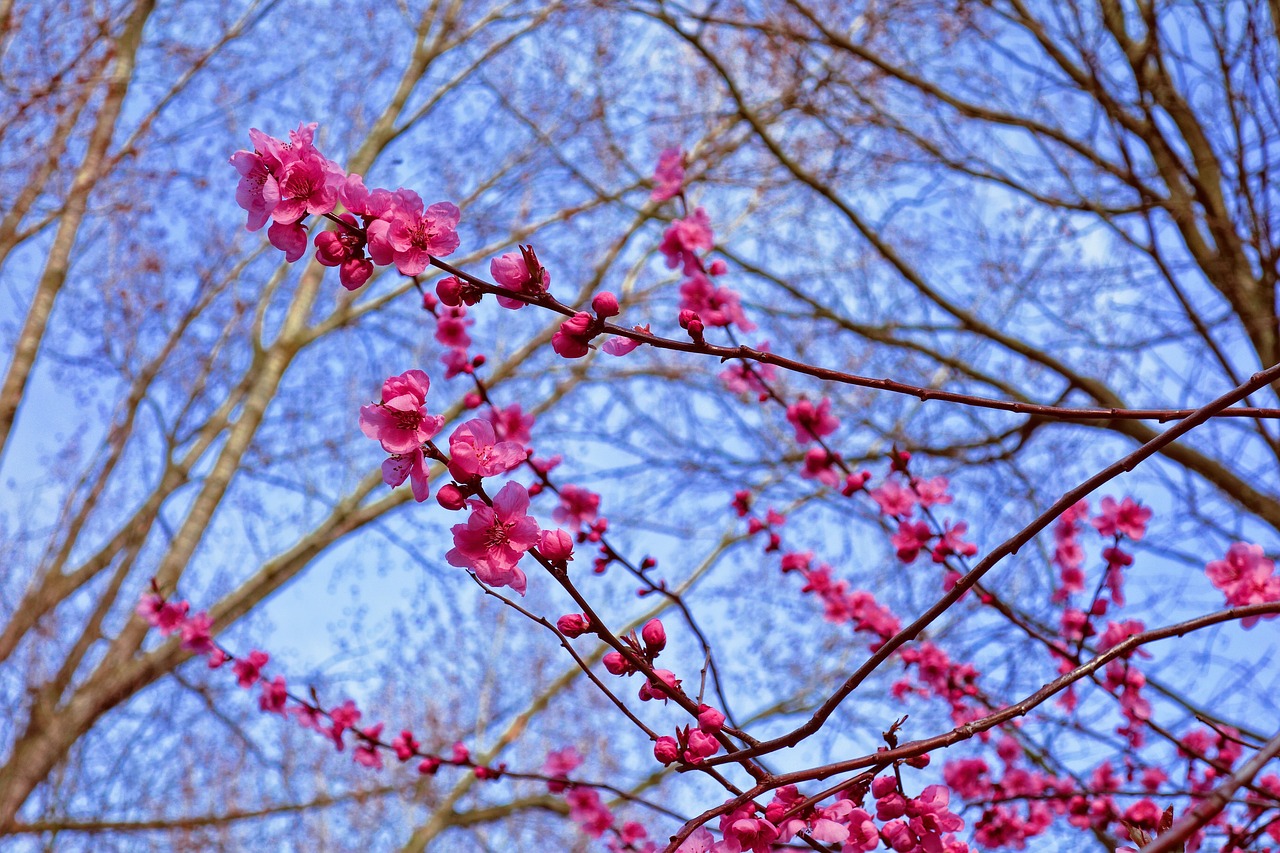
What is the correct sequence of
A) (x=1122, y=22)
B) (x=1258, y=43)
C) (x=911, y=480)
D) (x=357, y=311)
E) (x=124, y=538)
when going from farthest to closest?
(x=357, y=311), (x=124, y=538), (x=1122, y=22), (x=1258, y=43), (x=911, y=480)

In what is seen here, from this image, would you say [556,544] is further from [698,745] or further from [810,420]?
[810,420]

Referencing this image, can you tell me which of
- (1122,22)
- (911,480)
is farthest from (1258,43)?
(911,480)

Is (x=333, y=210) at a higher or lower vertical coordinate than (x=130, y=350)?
lower

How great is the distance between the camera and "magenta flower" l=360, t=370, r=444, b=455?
1271 mm

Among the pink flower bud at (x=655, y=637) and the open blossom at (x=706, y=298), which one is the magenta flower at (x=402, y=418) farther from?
the open blossom at (x=706, y=298)

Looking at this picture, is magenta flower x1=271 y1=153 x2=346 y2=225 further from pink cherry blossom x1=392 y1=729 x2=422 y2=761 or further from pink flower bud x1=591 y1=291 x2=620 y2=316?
pink cherry blossom x1=392 y1=729 x2=422 y2=761

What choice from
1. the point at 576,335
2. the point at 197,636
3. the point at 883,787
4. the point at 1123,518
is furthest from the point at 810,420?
the point at 197,636

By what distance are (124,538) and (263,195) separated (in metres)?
5.36

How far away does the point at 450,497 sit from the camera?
1.22m

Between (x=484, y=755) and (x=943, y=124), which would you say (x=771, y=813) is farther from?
(x=484, y=755)

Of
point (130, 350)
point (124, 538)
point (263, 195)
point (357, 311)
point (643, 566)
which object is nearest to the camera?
point (263, 195)

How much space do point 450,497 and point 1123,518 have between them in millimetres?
2091

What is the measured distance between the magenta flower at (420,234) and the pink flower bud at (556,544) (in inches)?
15.8

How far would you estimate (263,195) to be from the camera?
127cm
